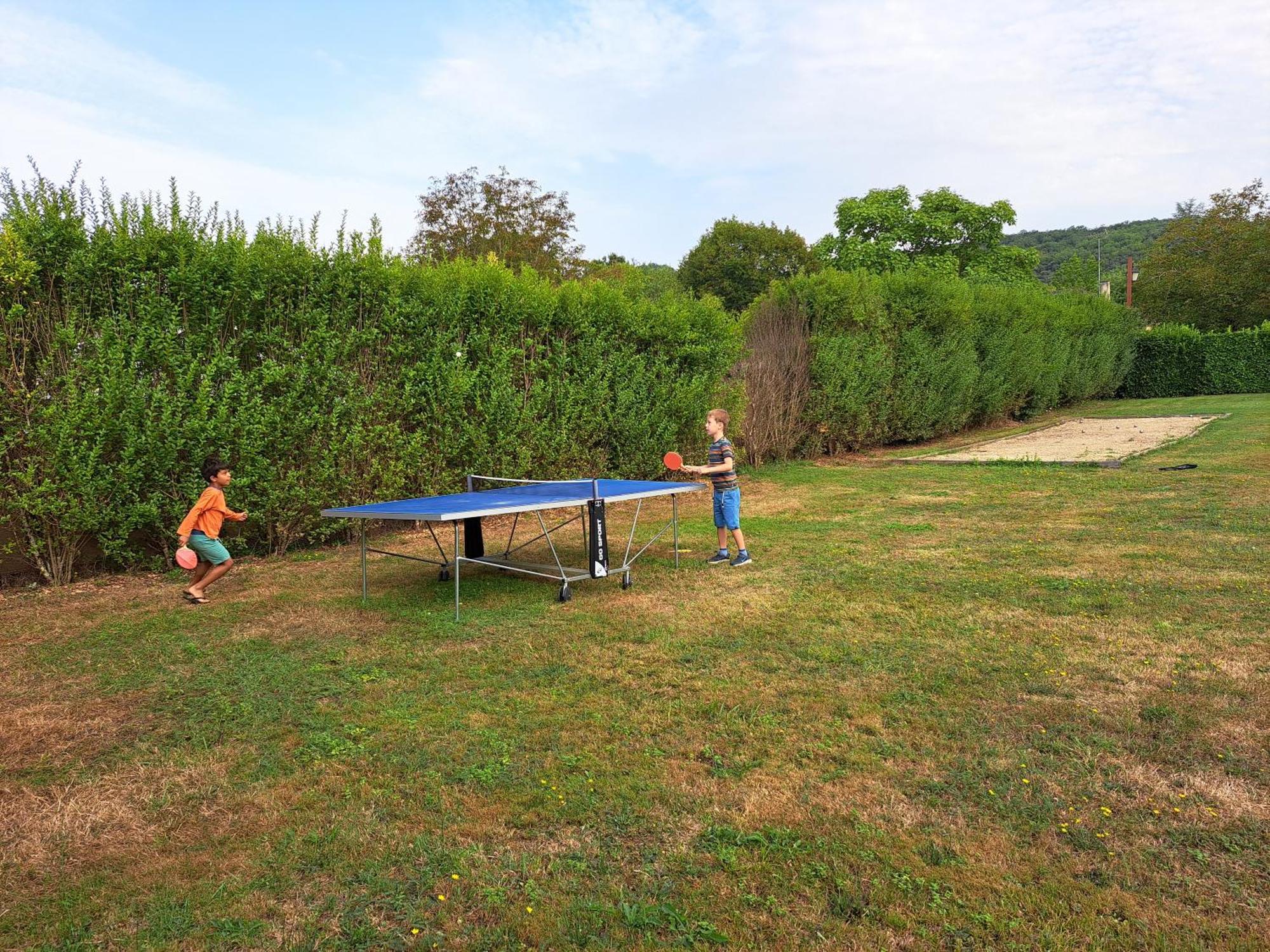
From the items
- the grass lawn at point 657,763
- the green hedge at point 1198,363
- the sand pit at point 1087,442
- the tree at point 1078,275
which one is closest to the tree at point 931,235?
the green hedge at point 1198,363

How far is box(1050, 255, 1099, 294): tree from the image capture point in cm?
7731

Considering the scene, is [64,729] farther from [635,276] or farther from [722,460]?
[635,276]

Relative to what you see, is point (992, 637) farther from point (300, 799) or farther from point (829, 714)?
point (300, 799)

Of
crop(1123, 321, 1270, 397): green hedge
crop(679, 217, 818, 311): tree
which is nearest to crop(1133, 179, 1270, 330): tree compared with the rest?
crop(1123, 321, 1270, 397): green hedge

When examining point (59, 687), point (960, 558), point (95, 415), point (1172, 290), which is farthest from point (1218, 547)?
point (1172, 290)

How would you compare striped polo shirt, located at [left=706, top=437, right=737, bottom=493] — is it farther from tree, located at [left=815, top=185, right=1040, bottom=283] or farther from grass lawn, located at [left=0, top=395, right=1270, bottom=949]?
tree, located at [left=815, top=185, right=1040, bottom=283]

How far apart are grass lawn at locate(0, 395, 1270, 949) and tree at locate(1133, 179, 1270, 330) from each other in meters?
50.1

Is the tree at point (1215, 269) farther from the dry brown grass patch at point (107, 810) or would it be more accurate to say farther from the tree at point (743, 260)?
the dry brown grass patch at point (107, 810)

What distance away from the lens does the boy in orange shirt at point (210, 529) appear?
677 centimetres

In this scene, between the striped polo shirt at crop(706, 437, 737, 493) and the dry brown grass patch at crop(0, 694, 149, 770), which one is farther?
the striped polo shirt at crop(706, 437, 737, 493)

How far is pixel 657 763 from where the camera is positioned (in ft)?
11.8

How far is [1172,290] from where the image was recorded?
49531 mm

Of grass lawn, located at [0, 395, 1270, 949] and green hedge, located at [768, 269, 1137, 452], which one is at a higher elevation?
green hedge, located at [768, 269, 1137, 452]

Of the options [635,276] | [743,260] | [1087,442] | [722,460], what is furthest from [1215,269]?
[722,460]
